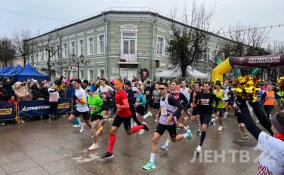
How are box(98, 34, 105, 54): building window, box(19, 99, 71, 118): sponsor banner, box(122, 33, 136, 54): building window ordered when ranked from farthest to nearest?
box(98, 34, 105, 54): building window → box(122, 33, 136, 54): building window → box(19, 99, 71, 118): sponsor banner

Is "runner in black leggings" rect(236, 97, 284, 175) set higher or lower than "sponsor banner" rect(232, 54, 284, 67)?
lower

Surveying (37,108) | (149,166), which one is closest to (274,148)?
(149,166)

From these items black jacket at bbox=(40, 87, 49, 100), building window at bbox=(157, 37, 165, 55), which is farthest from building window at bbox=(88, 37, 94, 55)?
black jacket at bbox=(40, 87, 49, 100)

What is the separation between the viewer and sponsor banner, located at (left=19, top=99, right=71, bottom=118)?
8.42 metres

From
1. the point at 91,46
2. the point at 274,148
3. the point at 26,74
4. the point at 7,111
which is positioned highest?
the point at 91,46

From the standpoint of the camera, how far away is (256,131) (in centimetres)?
198

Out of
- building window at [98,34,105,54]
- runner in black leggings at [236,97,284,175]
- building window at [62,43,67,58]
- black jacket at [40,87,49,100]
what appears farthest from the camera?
building window at [62,43,67,58]

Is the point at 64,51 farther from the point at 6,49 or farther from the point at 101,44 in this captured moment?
the point at 6,49

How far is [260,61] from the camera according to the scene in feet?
37.2

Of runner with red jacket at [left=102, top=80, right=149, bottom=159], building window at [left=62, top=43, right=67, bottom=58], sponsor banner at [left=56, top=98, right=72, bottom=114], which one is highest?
building window at [left=62, top=43, right=67, bottom=58]

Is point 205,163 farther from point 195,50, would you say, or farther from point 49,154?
point 195,50

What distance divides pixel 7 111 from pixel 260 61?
13.9 meters

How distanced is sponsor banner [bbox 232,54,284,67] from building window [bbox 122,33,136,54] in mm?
11833

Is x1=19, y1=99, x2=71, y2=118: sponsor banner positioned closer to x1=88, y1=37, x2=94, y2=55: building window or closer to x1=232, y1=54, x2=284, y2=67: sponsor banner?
x1=232, y1=54, x2=284, y2=67: sponsor banner
